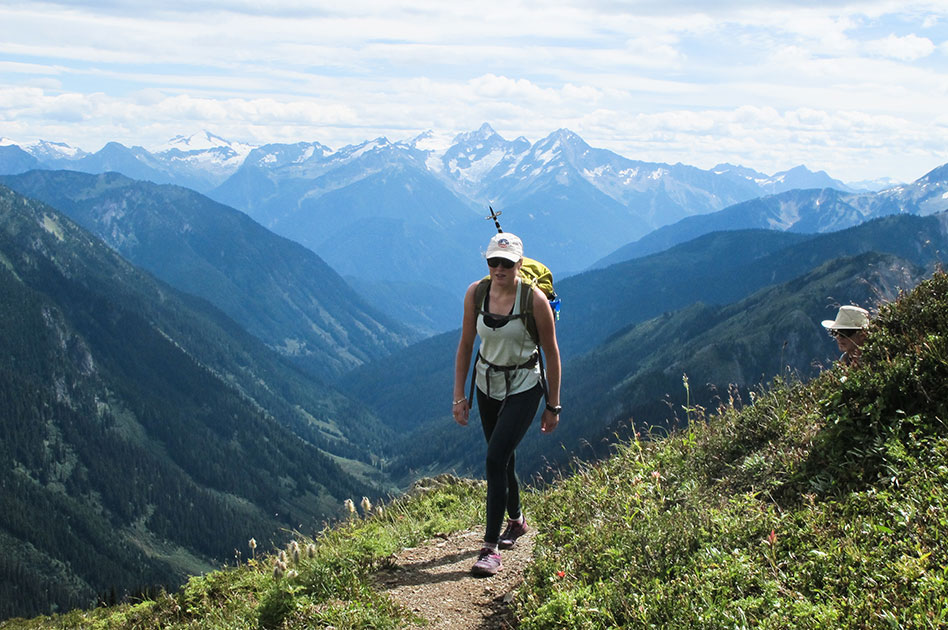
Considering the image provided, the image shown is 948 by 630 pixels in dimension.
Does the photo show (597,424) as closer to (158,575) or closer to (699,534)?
(158,575)

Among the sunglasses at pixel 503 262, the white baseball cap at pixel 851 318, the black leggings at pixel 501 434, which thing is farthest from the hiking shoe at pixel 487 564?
the white baseball cap at pixel 851 318

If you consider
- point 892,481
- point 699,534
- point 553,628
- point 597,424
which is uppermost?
point 892,481

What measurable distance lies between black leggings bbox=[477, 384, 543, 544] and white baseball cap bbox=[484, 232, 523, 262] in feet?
5.03

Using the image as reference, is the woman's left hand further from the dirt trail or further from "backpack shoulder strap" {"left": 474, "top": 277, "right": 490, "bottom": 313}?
the dirt trail

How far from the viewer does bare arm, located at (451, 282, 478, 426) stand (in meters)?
8.11

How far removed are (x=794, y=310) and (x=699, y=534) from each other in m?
202

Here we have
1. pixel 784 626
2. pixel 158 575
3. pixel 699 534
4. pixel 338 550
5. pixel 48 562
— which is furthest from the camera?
pixel 158 575

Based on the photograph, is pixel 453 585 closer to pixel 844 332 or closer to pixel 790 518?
pixel 790 518

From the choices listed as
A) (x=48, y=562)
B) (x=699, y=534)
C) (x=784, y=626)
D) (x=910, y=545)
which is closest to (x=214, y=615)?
(x=699, y=534)

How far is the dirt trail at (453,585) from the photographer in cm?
700

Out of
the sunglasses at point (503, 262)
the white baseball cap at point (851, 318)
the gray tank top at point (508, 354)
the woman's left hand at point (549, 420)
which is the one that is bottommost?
the woman's left hand at point (549, 420)

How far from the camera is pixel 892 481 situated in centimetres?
590

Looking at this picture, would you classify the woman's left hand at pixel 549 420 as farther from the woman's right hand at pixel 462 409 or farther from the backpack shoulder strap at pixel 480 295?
the backpack shoulder strap at pixel 480 295

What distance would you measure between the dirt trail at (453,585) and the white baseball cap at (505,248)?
3452mm
